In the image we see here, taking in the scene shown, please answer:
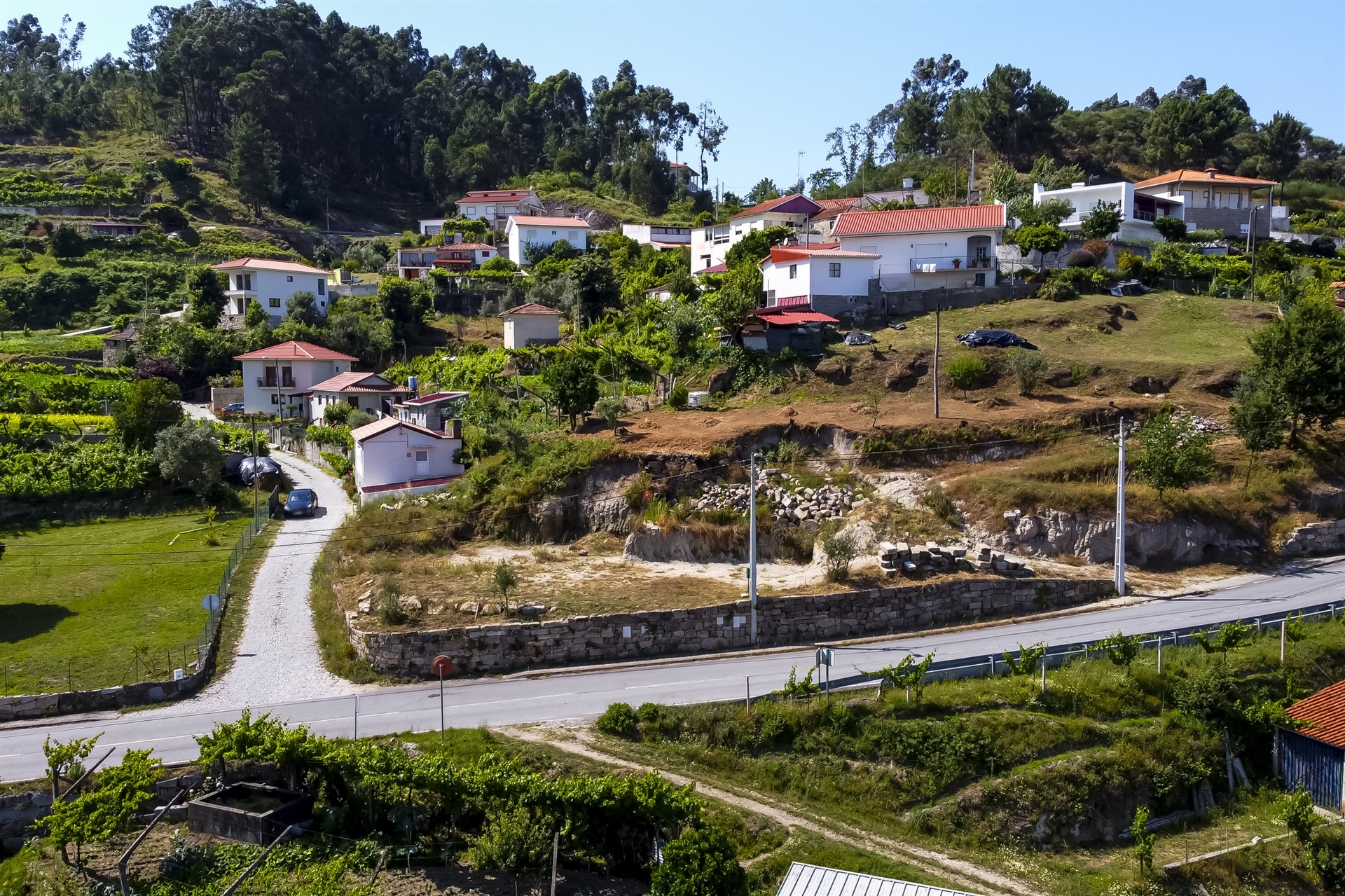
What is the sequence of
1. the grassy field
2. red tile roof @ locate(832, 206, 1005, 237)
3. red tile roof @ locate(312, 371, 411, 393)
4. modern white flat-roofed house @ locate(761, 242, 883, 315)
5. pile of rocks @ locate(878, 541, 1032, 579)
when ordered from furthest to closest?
red tile roof @ locate(312, 371, 411, 393)
red tile roof @ locate(832, 206, 1005, 237)
modern white flat-roofed house @ locate(761, 242, 883, 315)
pile of rocks @ locate(878, 541, 1032, 579)
the grassy field

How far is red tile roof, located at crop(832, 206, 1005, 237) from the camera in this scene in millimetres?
51219

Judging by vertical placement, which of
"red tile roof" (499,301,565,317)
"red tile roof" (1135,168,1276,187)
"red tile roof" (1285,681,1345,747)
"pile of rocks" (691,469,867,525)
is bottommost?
"red tile roof" (1285,681,1345,747)

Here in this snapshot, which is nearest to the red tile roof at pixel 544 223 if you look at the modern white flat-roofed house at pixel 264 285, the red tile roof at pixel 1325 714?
the modern white flat-roofed house at pixel 264 285

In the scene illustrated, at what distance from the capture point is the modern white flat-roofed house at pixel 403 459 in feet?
128

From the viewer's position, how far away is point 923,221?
51.9m

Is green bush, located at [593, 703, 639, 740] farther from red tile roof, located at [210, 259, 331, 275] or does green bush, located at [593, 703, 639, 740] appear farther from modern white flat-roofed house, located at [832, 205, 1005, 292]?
red tile roof, located at [210, 259, 331, 275]

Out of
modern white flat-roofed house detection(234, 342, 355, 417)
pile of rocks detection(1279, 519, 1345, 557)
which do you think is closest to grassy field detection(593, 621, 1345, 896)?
pile of rocks detection(1279, 519, 1345, 557)

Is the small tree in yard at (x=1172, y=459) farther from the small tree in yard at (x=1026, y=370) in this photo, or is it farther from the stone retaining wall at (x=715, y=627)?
the small tree in yard at (x=1026, y=370)

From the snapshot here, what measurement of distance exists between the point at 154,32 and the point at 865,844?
154426 millimetres

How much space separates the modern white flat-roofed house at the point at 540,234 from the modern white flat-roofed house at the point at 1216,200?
134 ft

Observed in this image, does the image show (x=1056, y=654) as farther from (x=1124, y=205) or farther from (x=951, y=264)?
(x=1124, y=205)

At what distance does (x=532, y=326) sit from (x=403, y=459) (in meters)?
19.2

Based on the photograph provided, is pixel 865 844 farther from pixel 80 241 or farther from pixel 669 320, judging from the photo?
pixel 80 241

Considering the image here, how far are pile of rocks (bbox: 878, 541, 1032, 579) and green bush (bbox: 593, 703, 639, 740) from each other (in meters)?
10.4
